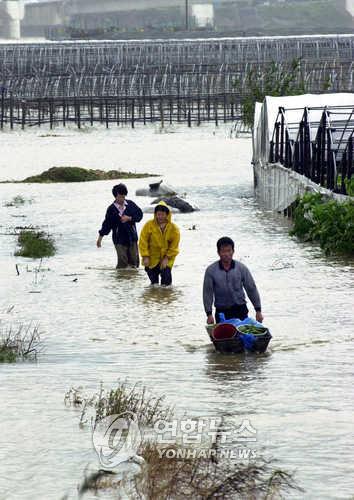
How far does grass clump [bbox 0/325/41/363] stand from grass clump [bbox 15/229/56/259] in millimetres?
6509

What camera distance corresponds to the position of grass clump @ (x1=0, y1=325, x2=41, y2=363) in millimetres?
11047

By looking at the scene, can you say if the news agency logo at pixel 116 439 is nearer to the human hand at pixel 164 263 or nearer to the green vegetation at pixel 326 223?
the human hand at pixel 164 263

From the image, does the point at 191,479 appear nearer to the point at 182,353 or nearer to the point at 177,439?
the point at 177,439

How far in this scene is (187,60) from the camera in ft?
295

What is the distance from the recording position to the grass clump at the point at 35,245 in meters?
19.2

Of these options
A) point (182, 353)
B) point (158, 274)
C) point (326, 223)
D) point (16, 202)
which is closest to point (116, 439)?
point (182, 353)

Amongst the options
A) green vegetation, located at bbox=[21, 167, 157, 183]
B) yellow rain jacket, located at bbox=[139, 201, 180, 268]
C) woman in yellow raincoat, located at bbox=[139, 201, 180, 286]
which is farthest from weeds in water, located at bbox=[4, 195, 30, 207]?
yellow rain jacket, located at bbox=[139, 201, 180, 268]

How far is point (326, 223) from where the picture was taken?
18828mm

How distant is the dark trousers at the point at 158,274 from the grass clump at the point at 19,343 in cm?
223

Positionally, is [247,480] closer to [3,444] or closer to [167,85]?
[3,444]

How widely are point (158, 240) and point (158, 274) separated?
2.58 feet

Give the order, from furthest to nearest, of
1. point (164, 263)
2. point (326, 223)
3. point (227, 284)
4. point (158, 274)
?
1. point (326, 223)
2. point (158, 274)
3. point (164, 263)
4. point (227, 284)

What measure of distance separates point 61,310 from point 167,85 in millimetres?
71919

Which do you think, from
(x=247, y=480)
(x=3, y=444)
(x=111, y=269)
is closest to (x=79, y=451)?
(x=3, y=444)
